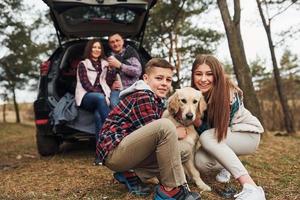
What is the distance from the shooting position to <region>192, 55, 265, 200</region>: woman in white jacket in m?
3.49

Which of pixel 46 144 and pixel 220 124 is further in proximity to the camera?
pixel 46 144

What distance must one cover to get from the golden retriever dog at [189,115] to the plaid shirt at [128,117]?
31 centimetres

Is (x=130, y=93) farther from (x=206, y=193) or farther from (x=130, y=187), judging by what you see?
(x=206, y=193)

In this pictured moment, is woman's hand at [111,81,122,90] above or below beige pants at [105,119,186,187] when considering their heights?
above

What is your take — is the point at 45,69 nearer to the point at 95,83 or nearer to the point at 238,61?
the point at 95,83

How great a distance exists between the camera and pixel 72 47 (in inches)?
238

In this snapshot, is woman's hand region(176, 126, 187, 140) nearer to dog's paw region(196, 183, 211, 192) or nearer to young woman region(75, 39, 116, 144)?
dog's paw region(196, 183, 211, 192)

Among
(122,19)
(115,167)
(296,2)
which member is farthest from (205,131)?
(296,2)

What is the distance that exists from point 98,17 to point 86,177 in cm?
244

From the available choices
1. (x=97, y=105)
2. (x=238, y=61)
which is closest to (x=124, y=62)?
(x=97, y=105)

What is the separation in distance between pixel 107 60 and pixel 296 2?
767 centimetres

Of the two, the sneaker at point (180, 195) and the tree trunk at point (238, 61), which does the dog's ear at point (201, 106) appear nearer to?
the sneaker at point (180, 195)

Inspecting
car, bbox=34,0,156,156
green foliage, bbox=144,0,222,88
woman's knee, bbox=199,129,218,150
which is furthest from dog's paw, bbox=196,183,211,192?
green foliage, bbox=144,0,222,88

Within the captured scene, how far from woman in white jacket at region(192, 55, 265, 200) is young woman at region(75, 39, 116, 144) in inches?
66.7
